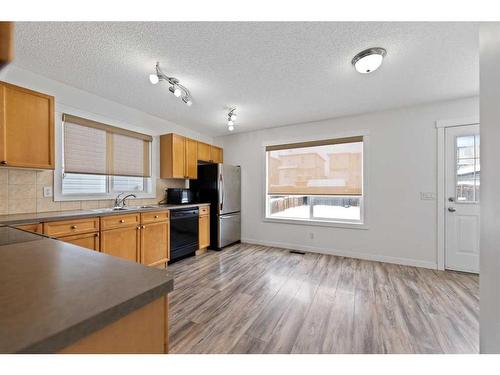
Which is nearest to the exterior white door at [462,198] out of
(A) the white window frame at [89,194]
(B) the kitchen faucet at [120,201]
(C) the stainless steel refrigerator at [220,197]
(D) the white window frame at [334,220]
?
(D) the white window frame at [334,220]

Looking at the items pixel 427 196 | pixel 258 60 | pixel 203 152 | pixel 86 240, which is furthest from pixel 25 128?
pixel 427 196

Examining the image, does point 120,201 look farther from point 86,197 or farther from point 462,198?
point 462,198

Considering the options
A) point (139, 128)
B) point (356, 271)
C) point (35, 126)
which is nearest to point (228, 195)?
point (139, 128)

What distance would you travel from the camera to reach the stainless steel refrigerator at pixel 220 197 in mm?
3990

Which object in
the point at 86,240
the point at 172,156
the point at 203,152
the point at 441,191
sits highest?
the point at 203,152

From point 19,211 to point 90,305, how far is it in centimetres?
265

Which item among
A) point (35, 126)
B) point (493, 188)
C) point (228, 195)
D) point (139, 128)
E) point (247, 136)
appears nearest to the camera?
point (493, 188)

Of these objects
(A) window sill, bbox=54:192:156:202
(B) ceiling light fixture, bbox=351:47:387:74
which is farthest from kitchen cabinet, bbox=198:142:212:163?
(B) ceiling light fixture, bbox=351:47:387:74

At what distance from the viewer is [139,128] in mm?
3393

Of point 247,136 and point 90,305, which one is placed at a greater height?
point 247,136

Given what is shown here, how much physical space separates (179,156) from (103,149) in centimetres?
110

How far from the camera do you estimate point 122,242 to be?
2.56 m

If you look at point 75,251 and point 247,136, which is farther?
point 247,136
